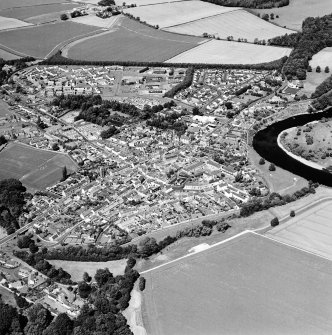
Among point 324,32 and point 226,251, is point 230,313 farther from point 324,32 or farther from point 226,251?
point 324,32

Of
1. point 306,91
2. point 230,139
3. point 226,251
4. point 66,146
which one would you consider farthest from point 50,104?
point 226,251

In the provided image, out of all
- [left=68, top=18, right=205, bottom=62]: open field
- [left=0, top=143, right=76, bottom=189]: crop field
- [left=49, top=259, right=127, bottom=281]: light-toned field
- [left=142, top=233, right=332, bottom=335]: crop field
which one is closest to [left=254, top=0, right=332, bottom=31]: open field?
[left=68, top=18, right=205, bottom=62]: open field

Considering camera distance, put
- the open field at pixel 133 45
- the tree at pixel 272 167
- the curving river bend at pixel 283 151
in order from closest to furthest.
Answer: the curving river bend at pixel 283 151 < the tree at pixel 272 167 < the open field at pixel 133 45

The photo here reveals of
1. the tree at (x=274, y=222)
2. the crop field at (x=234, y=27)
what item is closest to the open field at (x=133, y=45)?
the crop field at (x=234, y=27)

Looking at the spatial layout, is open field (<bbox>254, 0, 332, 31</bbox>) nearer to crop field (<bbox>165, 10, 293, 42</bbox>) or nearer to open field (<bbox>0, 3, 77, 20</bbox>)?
crop field (<bbox>165, 10, 293, 42</bbox>)

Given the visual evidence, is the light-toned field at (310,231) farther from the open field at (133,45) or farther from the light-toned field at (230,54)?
the open field at (133,45)

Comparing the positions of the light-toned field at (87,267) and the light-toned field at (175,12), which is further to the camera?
the light-toned field at (175,12)

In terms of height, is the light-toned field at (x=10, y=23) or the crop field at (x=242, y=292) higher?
the light-toned field at (x=10, y=23)

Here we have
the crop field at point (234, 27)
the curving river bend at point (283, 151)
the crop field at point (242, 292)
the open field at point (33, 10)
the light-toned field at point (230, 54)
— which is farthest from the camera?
the open field at point (33, 10)
